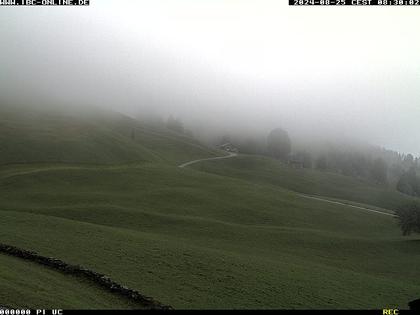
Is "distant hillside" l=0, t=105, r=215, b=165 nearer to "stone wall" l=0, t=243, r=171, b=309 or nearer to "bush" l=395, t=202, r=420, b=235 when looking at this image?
"stone wall" l=0, t=243, r=171, b=309

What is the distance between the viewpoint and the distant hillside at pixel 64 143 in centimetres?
8840

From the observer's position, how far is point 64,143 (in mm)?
98375

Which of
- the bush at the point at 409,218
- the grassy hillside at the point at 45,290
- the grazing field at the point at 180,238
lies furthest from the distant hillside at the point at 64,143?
the bush at the point at 409,218

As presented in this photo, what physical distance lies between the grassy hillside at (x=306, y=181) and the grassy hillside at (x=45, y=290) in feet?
320

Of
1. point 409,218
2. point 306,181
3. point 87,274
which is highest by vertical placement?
point 87,274

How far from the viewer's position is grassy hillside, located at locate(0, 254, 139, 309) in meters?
20.7

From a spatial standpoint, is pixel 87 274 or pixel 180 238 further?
pixel 180 238

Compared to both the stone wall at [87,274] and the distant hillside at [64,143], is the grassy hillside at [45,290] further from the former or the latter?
the distant hillside at [64,143]

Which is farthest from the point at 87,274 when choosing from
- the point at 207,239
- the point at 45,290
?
the point at 207,239

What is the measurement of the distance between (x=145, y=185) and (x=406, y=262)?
4702 cm

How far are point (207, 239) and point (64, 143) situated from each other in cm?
6570

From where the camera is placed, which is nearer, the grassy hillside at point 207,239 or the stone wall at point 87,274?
the stone wall at point 87,274

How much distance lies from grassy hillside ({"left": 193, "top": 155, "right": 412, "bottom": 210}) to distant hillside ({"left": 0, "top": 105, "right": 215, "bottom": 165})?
56.9ft

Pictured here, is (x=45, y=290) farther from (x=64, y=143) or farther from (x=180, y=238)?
(x=64, y=143)
